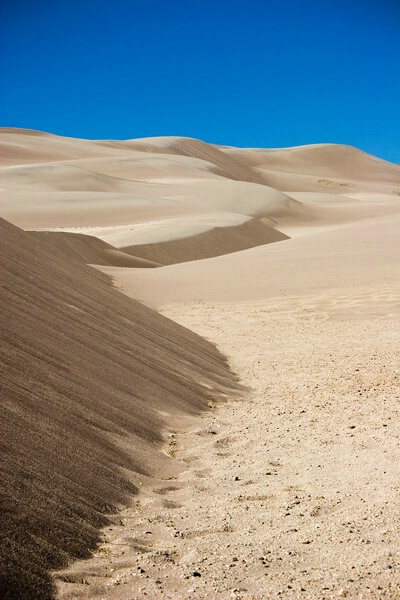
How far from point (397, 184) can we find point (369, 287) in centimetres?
7807

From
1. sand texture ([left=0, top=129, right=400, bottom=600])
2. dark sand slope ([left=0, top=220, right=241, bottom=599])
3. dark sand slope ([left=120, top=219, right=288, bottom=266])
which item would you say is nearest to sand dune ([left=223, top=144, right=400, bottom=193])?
dark sand slope ([left=120, top=219, right=288, bottom=266])

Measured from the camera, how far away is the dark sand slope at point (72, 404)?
2764 mm

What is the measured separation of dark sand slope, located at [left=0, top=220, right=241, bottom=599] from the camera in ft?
9.07

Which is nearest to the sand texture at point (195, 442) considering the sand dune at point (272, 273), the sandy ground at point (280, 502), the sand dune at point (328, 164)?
the sandy ground at point (280, 502)

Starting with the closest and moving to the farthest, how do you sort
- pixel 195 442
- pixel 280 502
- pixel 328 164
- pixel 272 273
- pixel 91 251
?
1. pixel 280 502
2. pixel 195 442
3. pixel 272 273
4. pixel 91 251
5. pixel 328 164

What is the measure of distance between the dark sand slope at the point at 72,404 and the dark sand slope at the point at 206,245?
41.6ft

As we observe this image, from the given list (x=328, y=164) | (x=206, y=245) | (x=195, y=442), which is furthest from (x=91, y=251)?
(x=328, y=164)

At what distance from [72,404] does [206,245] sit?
1892 cm

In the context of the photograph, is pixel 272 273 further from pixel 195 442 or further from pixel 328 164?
pixel 328 164

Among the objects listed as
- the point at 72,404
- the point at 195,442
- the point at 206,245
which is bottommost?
the point at 195,442

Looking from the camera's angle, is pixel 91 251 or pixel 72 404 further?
pixel 91 251

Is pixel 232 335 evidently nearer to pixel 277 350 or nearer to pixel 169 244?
pixel 277 350

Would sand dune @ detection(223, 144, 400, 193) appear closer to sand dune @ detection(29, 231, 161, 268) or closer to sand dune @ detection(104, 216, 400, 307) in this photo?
sand dune @ detection(104, 216, 400, 307)

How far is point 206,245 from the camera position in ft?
75.4
